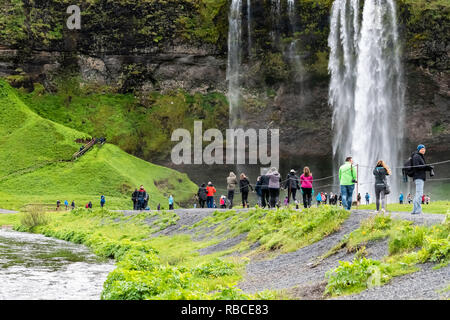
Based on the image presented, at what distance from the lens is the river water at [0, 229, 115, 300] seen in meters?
14.3

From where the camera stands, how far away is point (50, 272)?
59.4 ft

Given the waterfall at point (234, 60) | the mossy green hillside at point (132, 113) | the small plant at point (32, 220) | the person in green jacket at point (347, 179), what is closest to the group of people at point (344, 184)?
the person in green jacket at point (347, 179)

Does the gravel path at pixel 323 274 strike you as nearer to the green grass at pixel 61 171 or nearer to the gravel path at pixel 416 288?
the gravel path at pixel 416 288

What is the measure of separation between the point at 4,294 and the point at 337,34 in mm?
58305

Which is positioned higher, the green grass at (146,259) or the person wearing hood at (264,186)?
the person wearing hood at (264,186)

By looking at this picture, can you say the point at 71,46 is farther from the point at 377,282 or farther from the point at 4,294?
the point at 377,282

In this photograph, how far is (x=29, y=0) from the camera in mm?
75938

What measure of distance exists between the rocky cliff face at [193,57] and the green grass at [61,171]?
10.2 metres

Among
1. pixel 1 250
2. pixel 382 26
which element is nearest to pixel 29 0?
pixel 382 26

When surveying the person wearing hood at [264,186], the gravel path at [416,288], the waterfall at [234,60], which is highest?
the waterfall at [234,60]

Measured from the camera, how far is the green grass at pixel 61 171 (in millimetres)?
55250

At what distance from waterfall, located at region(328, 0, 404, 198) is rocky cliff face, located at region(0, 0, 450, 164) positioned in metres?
2.33

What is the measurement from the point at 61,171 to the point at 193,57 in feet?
79.4
